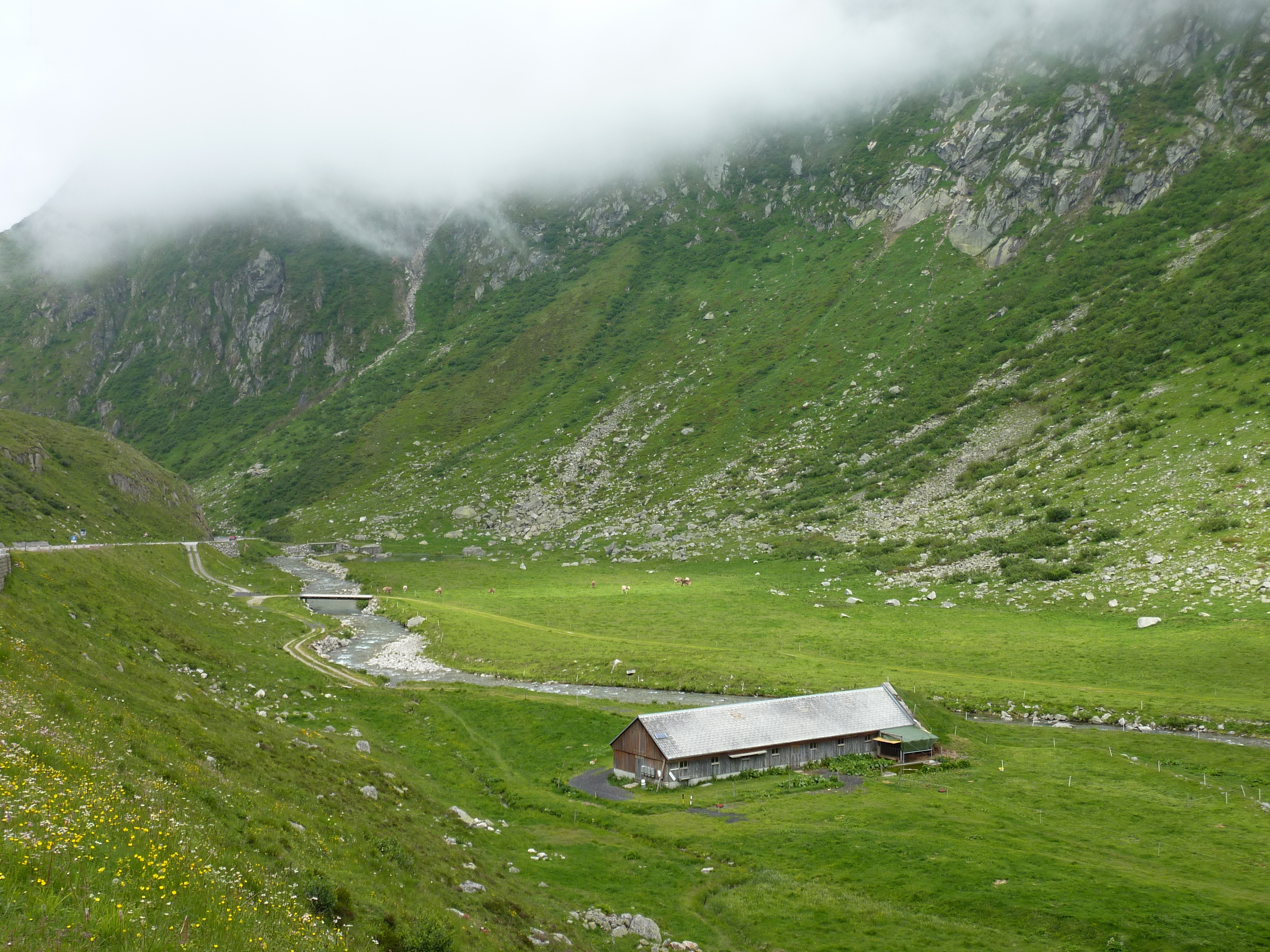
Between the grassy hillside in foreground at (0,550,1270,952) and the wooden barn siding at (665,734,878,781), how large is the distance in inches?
60.0

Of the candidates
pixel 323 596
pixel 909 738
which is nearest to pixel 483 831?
pixel 909 738

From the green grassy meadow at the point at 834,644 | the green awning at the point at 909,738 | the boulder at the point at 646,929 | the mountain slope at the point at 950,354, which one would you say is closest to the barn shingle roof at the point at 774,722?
the green awning at the point at 909,738

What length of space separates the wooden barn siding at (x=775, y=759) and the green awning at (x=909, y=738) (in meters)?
1.04

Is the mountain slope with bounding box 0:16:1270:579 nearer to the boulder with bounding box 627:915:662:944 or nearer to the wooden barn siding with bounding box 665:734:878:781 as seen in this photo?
the wooden barn siding with bounding box 665:734:878:781

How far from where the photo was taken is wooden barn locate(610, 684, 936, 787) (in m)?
50.5

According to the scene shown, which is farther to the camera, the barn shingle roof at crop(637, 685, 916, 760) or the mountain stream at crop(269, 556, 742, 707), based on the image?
the mountain stream at crop(269, 556, 742, 707)

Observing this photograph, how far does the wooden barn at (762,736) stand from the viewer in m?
50.5

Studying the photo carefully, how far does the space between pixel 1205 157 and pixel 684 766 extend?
575 feet

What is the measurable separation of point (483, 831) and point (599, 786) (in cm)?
1313

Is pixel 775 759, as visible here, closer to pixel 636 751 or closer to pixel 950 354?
pixel 636 751

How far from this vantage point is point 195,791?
21844mm

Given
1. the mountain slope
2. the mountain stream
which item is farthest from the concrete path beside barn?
the mountain slope

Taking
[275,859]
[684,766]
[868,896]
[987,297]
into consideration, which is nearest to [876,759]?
[684,766]

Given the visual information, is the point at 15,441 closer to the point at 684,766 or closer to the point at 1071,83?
the point at 684,766
